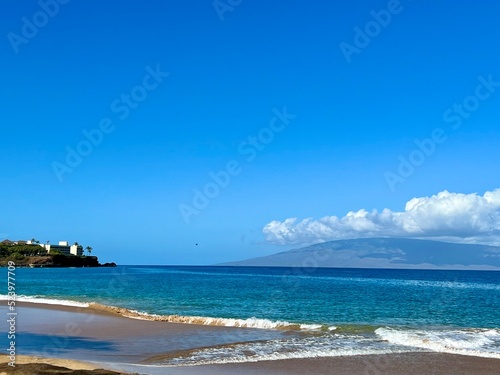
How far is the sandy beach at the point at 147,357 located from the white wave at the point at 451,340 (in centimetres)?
152

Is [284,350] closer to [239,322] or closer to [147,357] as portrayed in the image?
[147,357]

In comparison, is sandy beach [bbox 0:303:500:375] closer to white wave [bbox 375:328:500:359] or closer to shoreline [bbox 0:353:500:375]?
shoreline [bbox 0:353:500:375]

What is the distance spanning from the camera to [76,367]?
15.4 m

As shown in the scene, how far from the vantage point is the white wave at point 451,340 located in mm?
21500

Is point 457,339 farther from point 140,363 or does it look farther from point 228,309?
point 228,309

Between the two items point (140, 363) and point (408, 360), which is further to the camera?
point (408, 360)

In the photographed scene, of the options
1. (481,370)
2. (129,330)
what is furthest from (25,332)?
(481,370)

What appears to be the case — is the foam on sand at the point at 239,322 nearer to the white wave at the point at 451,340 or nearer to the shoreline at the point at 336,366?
the white wave at the point at 451,340

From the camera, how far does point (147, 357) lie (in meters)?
18.7

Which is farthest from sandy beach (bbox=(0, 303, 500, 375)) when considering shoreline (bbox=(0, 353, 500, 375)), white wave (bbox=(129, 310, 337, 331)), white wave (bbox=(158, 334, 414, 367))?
white wave (bbox=(129, 310, 337, 331))

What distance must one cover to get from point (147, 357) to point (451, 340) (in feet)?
48.8

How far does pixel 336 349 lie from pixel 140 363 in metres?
8.60

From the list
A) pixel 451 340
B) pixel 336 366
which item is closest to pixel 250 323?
pixel 451 340

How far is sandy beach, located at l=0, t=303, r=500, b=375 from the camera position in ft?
52.7
